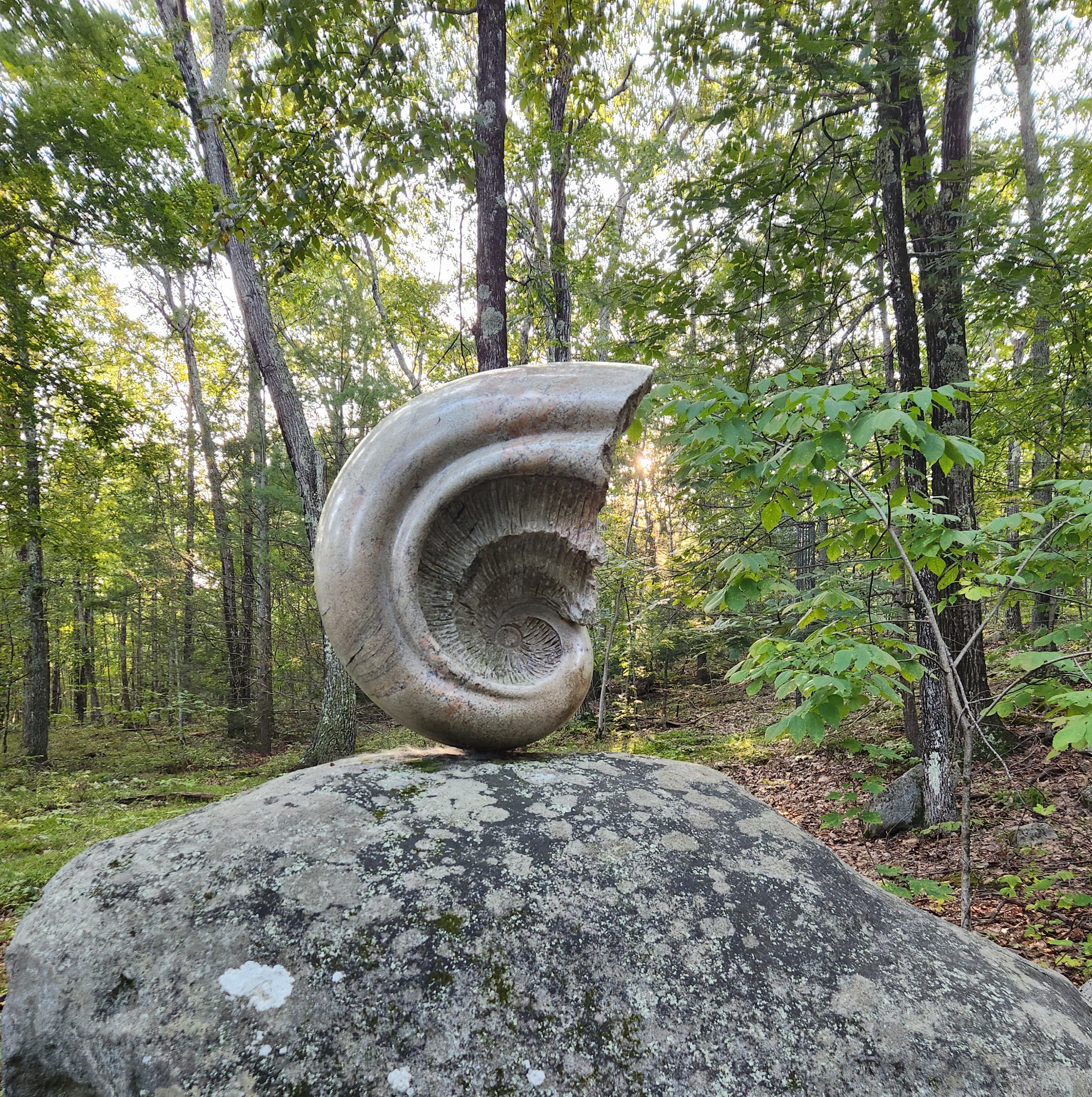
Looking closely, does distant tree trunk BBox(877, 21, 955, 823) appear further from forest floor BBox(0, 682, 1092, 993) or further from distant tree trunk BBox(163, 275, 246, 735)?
distant tree trunk BBox(163, 275, 246, 735)

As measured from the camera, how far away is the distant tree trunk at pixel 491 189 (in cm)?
393

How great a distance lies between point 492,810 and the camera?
1.93m

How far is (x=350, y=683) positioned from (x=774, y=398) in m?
6.66

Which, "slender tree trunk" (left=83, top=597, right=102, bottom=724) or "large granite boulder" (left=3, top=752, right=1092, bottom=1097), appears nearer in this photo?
"large granite boulder" (left=3, top=752, right=1092, bottom=1097)

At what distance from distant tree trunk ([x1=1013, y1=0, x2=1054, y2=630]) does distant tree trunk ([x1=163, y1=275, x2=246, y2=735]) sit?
1087 cm

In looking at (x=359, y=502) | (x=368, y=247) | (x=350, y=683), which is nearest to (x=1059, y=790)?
(x=359, y=502)

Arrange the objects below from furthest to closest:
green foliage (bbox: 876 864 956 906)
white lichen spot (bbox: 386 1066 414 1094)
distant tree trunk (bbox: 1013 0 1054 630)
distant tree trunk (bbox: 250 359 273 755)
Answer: distant tree trunk (bbox: 250 359 273 755), distant tree trunk (bbox: 1013 0 1054 630), green foliage (bbox: 876 864 956 906), white lichen spot (bbox: 386 1066 414 1094)

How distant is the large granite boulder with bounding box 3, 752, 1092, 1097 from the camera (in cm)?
131

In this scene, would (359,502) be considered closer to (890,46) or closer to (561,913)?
(561,913)

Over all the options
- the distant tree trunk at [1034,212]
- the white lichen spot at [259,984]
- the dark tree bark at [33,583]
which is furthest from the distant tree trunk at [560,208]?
the dark tree bark at [33,583]

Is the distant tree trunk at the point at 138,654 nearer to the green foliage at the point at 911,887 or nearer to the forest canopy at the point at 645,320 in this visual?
the forest canopy at the point at 645,320

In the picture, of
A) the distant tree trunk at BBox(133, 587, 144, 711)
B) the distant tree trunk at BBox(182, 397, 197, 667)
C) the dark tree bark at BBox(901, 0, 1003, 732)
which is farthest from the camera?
the distant tree trunk at BBox(133, 587, 144, 711)

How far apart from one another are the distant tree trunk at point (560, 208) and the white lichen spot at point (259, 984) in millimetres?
5485

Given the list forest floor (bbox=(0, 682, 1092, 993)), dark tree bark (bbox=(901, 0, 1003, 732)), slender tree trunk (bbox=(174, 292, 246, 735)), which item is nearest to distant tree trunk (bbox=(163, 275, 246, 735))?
slender tree trunk (bbox=(174, 292, 246, 735))
